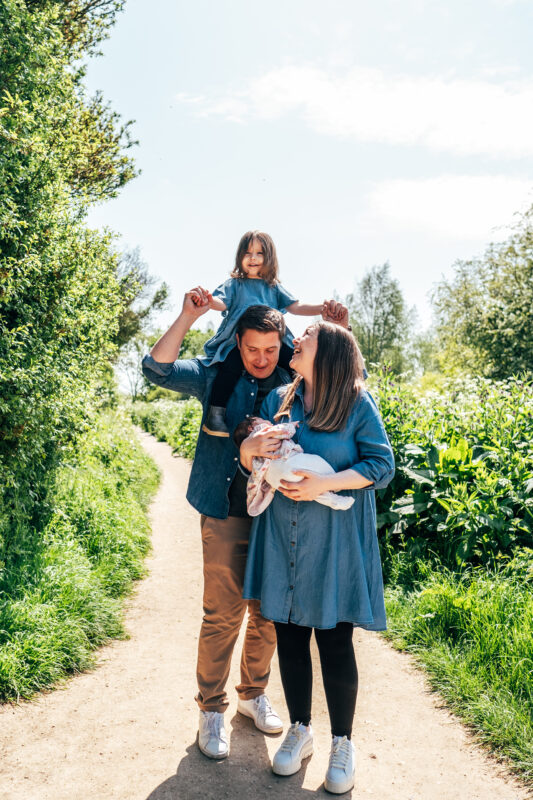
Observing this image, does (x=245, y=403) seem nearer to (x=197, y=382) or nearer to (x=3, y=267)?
(x=197, y=382)

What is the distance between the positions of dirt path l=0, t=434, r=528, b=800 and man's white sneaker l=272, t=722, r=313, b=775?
0.05 meters

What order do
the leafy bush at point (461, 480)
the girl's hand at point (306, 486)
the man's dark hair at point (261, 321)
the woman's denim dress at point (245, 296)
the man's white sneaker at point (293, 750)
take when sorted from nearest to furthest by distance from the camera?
the girl's hand at point (306, 486), the man's white sneaker at point (293, 750), the man's dark hair at point (261, 321), the woman's denim dress at point (245, 296), the leafy bush at point (461, 480)

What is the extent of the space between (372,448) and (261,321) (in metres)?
0.77

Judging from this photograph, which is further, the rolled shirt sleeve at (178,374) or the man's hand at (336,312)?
the man's hand at (336,312)

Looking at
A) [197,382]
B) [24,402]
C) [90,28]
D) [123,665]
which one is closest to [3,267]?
[24,402]

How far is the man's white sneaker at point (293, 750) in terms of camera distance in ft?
8.96

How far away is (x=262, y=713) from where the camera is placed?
3170 mm

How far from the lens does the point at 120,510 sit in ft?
22.8

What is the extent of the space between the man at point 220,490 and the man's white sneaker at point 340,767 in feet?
1.73

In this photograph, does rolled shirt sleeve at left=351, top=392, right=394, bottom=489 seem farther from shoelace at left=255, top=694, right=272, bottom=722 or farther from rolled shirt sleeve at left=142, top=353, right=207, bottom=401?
shoelace at left=255, top=694, right=272, bottom=722

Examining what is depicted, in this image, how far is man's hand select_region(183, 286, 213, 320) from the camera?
9.24 ft

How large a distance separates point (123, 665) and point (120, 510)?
3115 millimetres

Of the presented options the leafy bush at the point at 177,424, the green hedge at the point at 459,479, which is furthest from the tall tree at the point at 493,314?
the green hedge at the point at 459,479

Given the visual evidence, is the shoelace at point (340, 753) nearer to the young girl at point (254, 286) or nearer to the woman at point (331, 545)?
the woman at point (331, 545)
